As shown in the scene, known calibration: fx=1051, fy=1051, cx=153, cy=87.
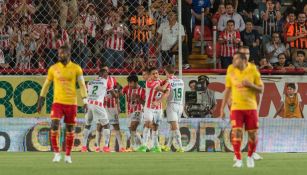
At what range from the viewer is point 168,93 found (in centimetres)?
2491

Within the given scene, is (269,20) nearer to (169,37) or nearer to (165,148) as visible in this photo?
(169,37)

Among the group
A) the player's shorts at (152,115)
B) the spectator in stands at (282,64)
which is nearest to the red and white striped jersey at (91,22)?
the player's shorts at (152,115)

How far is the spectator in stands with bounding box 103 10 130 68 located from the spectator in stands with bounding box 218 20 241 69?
2.68 meters

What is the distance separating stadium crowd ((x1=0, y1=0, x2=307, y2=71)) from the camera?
26.8 metres

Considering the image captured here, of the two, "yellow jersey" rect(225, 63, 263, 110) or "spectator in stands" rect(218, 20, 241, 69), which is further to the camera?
"spectator in stands" rect(218, 20, 241, 69)

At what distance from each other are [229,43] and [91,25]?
12.2 ft

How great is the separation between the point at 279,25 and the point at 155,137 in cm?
573

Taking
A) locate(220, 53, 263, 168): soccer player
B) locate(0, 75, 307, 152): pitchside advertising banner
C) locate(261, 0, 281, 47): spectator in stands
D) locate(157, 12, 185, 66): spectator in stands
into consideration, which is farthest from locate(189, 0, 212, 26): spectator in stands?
locate(220, 53, 263, 168): soccer player

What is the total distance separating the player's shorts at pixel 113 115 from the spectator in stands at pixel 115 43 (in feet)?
4.63

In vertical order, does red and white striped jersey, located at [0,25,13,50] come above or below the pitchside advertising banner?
above

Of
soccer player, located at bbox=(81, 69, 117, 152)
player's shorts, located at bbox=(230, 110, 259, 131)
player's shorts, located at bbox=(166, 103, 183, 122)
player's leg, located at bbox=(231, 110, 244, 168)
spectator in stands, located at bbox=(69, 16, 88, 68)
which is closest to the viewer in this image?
player's leg, located at bbox=(231, 110, 244, 168)

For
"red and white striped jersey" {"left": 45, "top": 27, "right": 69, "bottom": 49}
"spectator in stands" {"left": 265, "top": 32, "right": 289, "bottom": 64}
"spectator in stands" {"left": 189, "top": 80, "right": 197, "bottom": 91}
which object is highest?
"red and white striped jersey" {"left": 45, "top": 27, "right": 69, "bottom": 49}

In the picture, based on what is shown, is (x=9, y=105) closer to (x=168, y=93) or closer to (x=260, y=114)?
(x=168, y=93)

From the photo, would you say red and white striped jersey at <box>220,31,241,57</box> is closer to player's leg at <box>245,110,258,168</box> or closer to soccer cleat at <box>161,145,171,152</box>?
soccer cleat at <box>161,145,171,152</box>
